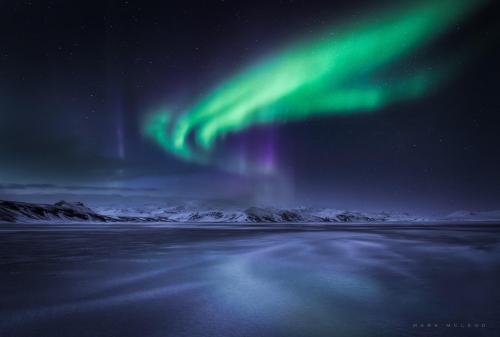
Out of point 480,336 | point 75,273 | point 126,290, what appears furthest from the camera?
point 75,273

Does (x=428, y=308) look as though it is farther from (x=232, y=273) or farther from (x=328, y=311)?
(x=232, y=273)

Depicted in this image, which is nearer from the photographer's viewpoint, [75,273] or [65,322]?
[65,322]

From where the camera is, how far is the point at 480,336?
5109 mm

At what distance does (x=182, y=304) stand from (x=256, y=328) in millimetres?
2287

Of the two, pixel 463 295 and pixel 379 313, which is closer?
pixel 379 313

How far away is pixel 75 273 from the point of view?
11.2m

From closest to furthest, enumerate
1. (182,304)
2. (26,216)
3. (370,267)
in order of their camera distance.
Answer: (182,304) < (370,267) < (26,216)

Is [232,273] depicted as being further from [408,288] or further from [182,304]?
[408,288]

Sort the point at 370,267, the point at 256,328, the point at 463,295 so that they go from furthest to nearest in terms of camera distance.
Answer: the point at 370,267 < the point at 463,295 < the point at 256,328

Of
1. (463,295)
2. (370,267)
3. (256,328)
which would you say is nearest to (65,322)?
(256,328)

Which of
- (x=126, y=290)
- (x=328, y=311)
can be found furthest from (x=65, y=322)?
(x=328, y=311)

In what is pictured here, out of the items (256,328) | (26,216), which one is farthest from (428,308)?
(26,216)

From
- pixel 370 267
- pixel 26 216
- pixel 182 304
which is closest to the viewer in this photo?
pixel 182 304

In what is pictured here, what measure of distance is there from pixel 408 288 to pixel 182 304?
6.09 metres
